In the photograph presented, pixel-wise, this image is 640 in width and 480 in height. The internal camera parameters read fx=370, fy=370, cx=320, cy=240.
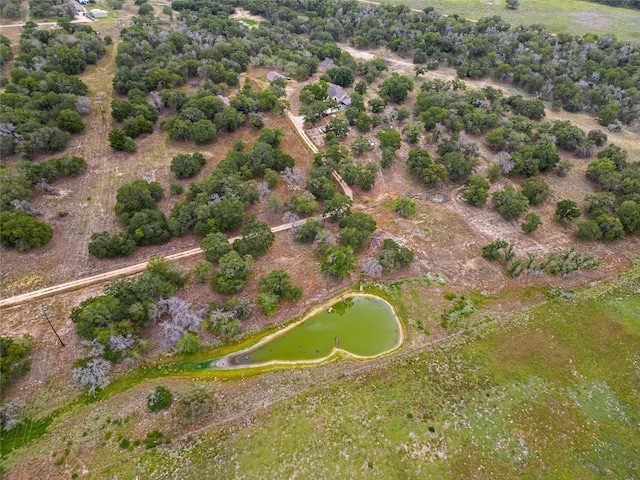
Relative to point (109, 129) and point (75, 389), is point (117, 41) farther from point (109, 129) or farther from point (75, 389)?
point (75, 389)

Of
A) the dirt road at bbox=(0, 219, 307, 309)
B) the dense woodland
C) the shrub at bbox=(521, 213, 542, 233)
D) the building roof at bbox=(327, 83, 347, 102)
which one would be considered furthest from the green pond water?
the building roof at bbox=(327, 83, 347, 102)

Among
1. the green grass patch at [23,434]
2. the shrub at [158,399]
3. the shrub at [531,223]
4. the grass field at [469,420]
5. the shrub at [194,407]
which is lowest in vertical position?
the green grass patch at [23,434]

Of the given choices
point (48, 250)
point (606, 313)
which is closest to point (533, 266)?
point (606, 313)

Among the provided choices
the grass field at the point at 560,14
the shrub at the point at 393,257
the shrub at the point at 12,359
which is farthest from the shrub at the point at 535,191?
the grass field at the point at 560,14

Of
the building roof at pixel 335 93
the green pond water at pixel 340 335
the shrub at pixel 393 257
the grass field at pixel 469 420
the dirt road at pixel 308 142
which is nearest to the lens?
the grass field at pixel 469 420

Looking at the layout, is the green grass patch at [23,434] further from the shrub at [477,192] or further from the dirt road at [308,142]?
the shrub at [477,192]

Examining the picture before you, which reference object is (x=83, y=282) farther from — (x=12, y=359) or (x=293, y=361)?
(x=293, y=361)
